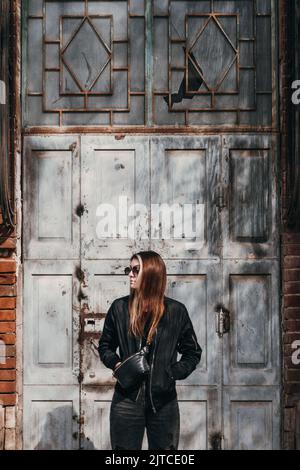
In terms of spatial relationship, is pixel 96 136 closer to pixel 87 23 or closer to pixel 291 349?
pixel 87 23

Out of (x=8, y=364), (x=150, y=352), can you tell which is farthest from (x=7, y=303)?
(x=150, y=352)

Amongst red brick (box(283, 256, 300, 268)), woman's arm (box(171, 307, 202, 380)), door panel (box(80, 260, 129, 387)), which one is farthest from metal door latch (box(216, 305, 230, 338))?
woman's arm (box(171, 307, 202, 380))

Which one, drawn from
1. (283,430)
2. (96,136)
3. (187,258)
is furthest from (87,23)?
(283,430)

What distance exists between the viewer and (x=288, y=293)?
5.74m

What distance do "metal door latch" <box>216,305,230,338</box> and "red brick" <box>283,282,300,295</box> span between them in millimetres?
494

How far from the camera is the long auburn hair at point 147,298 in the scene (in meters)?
4.55

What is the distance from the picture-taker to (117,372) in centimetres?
452

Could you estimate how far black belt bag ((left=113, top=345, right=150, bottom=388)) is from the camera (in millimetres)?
4438

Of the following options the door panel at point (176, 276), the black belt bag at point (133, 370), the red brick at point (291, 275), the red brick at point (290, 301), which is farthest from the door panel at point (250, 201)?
the black belt bag at point (133, 370)

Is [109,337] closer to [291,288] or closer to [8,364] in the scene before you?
[8,364]

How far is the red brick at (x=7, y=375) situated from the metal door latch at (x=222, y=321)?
1636 mm

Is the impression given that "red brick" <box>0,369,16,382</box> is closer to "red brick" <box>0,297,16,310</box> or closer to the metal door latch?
"red brick" <box>0,297,16,310</box>

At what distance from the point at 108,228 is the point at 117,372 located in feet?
5.26

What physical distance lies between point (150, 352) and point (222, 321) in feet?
4.43
